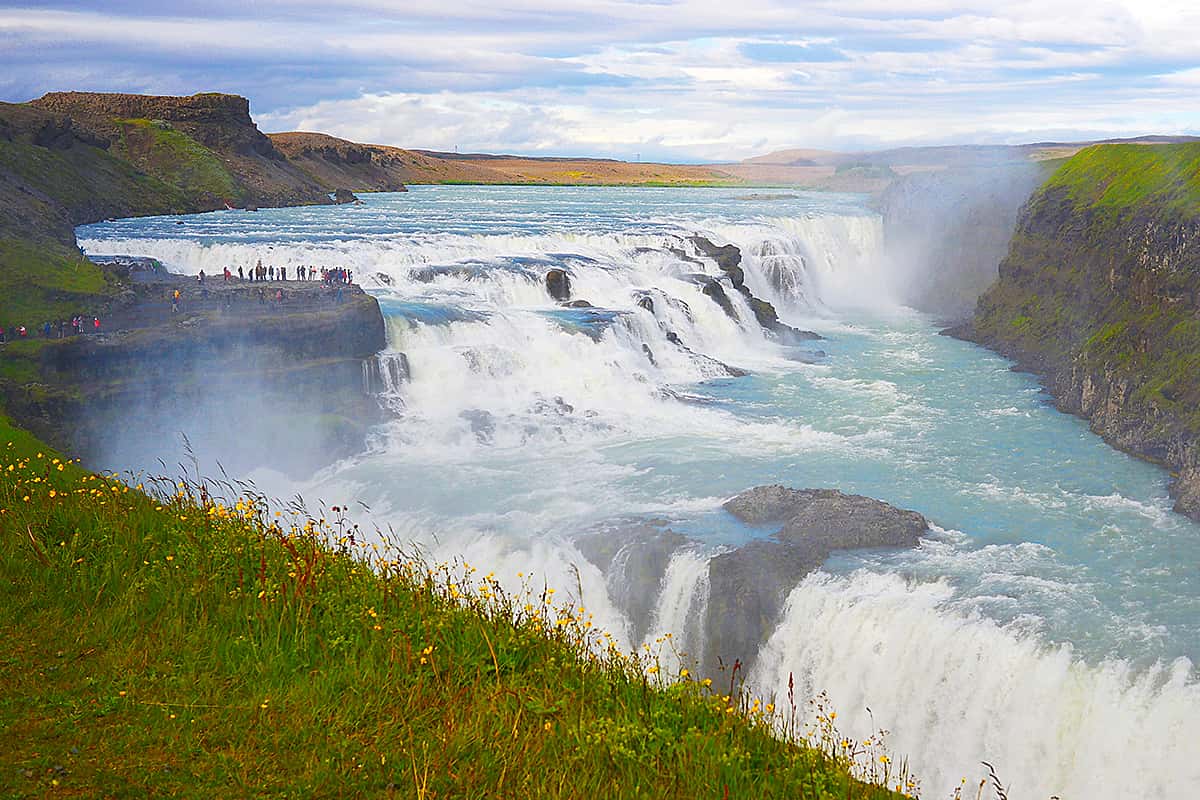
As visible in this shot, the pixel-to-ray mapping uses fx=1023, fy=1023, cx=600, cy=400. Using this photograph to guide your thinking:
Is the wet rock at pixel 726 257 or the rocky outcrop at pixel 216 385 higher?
the wet rock at pixel 726 257

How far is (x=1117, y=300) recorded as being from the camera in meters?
27.6

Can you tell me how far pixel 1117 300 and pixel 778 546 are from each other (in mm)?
17024

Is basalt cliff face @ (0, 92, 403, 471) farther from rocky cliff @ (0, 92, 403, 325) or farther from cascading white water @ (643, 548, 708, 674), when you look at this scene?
cascading white water @ (643, 548, 708, 674)

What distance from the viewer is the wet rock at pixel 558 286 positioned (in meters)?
33.8

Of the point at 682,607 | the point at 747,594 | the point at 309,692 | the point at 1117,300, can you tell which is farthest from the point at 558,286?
the point at 309,692

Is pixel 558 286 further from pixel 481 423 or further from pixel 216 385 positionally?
pixel 216 385

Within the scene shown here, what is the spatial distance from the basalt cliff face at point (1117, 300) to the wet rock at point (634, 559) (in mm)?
9855

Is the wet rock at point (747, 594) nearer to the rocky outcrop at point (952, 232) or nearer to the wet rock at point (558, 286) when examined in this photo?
the wet rock at point (558, 286)

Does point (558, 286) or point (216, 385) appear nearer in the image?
point (216, 385)

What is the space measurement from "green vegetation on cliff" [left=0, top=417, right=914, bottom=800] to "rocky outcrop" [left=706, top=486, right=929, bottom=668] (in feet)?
25.2

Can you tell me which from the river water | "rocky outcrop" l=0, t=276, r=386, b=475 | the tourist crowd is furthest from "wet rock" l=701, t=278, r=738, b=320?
the tourist crowd

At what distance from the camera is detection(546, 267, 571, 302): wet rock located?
33.8 m

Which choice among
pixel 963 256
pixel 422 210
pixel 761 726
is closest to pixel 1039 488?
pixel 761 726

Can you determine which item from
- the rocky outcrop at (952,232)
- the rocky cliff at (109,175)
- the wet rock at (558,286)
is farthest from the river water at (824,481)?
the rocky cliff at (109,175)
